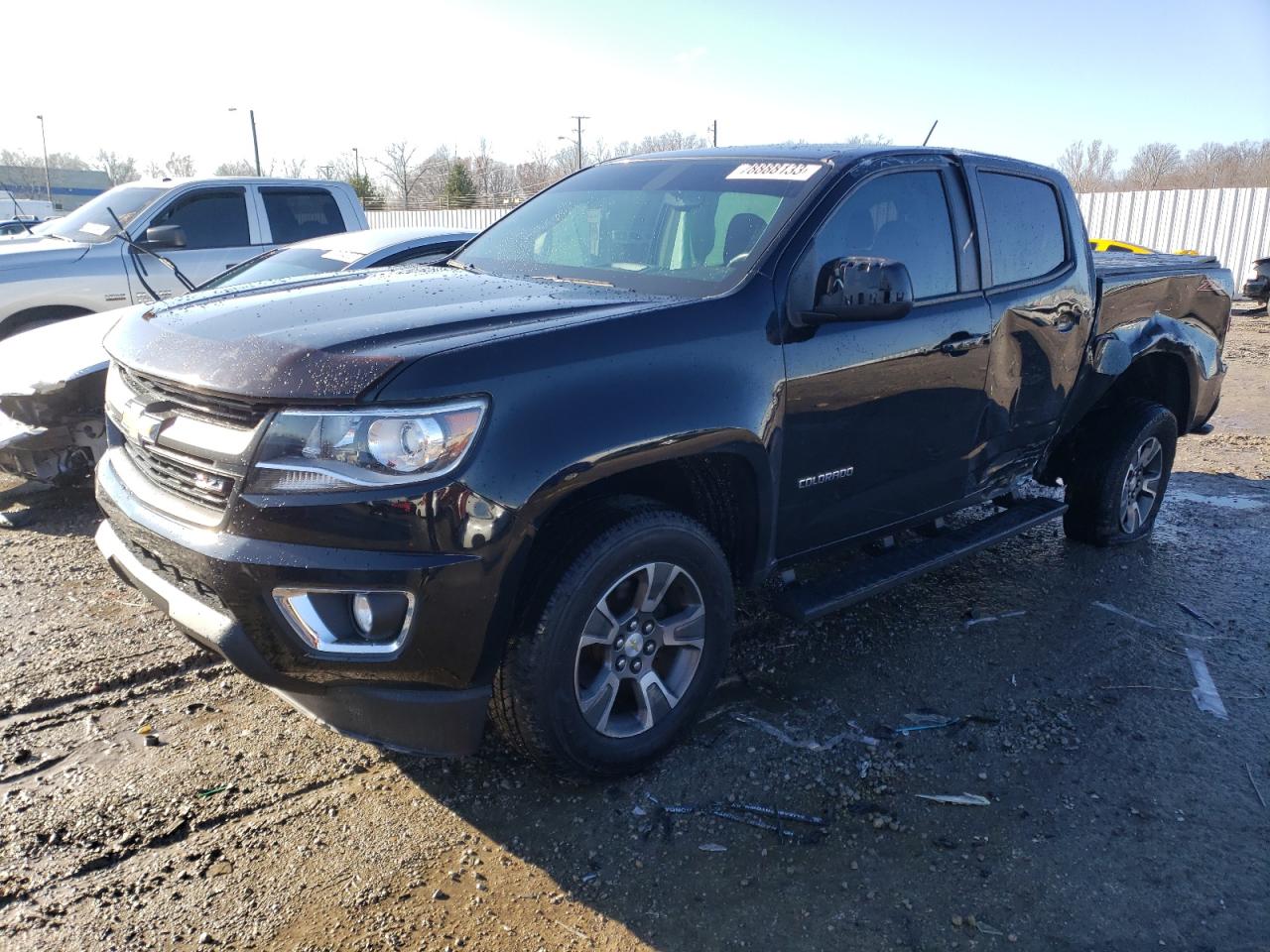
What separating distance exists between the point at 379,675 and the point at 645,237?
197 centimetres

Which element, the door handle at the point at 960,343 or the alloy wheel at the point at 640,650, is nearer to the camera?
the alloy wheel at the point at 640,650

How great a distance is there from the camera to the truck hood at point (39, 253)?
23.6 ft

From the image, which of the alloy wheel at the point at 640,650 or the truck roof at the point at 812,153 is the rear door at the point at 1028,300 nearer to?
the truck roof at the point at 812,153

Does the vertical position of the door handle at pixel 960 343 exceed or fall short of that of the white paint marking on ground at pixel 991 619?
it exceeds it

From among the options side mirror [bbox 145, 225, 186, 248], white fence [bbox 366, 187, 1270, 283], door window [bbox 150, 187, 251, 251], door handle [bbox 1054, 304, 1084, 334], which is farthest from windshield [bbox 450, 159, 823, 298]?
white fence [bbox 366, 187, 1270, 283]

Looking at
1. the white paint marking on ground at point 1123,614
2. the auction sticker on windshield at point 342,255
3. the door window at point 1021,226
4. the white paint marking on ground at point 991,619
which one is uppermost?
the door window at point 1021,226

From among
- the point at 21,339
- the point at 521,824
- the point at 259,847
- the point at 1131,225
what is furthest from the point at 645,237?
the point at 1131,225

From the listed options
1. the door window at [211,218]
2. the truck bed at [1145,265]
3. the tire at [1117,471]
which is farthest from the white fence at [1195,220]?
the tire at [1117,471]

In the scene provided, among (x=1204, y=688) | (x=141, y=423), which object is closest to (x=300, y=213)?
(x=141, y=423)

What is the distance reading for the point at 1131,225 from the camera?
70.8 feet

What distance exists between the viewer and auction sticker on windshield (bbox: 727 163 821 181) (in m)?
3.49

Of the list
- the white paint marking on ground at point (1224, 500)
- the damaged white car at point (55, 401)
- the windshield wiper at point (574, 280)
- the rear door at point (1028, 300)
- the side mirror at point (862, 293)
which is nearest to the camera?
the side mirror at point (862, 293)

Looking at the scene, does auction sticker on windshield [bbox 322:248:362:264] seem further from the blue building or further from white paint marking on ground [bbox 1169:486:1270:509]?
the blue building

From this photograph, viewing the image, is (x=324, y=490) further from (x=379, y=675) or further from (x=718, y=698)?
(x=718, y=698)
